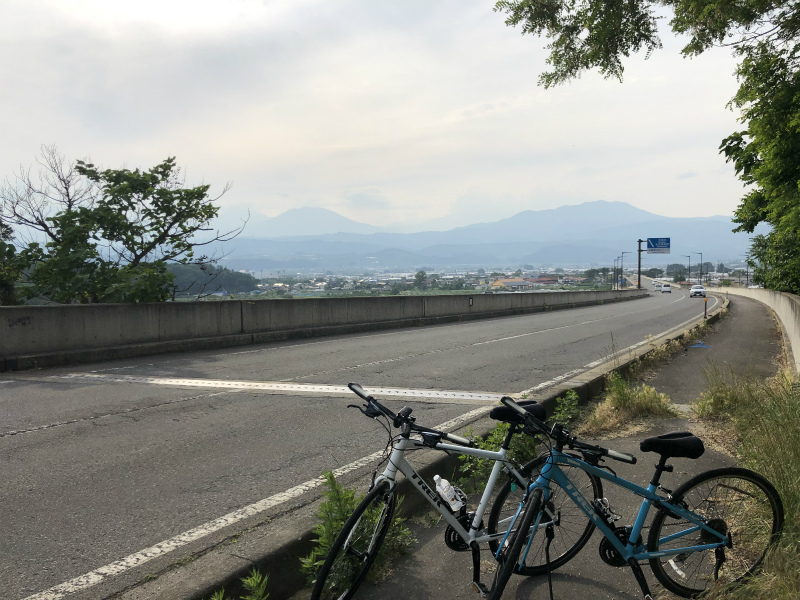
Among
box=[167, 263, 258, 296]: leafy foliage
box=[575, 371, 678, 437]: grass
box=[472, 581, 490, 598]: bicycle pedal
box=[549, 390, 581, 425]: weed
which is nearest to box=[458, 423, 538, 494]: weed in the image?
box=[472, 581, 490, 598]: bicycle pedal

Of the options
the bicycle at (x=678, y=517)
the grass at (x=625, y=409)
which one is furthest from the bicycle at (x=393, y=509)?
the grass at (x=625, y=409)

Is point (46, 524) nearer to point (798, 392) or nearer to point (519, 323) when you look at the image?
point (798, 392)

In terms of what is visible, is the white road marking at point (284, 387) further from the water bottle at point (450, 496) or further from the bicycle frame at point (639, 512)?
the water bottle at point (450, 496)

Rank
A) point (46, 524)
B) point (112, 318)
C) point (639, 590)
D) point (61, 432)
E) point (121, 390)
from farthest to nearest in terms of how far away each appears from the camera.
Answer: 1. point (112, 318)
2. point (121, 390)
3. point (61, 432)
4. point (46, 524)
5. point (639, 590)

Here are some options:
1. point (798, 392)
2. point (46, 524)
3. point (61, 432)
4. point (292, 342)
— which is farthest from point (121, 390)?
point (798, 392)

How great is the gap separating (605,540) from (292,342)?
40.7 feet

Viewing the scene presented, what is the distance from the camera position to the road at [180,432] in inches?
160

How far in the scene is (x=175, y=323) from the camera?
537 inches

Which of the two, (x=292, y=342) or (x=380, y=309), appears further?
(x=380, y=309)

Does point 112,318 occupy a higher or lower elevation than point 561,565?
higher

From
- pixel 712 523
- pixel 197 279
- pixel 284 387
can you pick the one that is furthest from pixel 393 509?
pixel 197 279

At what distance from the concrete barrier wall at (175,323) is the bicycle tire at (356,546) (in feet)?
32.5

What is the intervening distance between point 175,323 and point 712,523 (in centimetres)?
1228

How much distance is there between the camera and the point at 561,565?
370cm
